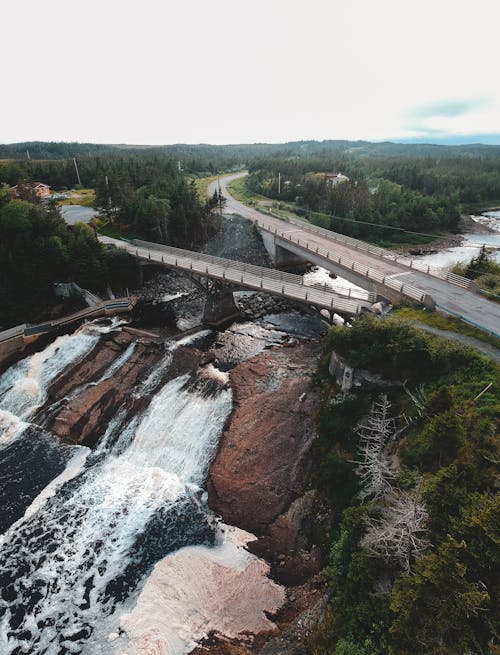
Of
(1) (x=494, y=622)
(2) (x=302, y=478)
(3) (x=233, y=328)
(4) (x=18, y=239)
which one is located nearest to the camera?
(1) (x=494, y=622)

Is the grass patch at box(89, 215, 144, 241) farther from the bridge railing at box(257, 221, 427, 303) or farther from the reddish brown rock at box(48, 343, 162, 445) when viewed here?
the reddish brown rock at box(48, 343, 162, 445)

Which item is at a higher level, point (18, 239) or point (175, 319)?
point (18, 239)

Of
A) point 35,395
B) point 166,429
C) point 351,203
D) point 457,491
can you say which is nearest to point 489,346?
point 457,491

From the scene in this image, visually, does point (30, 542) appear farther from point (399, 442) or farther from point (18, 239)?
point (18, 239)

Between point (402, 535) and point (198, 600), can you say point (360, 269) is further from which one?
point (198, 600)

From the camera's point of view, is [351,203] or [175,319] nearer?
[175,319]

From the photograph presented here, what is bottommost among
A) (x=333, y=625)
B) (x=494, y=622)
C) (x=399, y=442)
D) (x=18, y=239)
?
(x=333, y=625)
